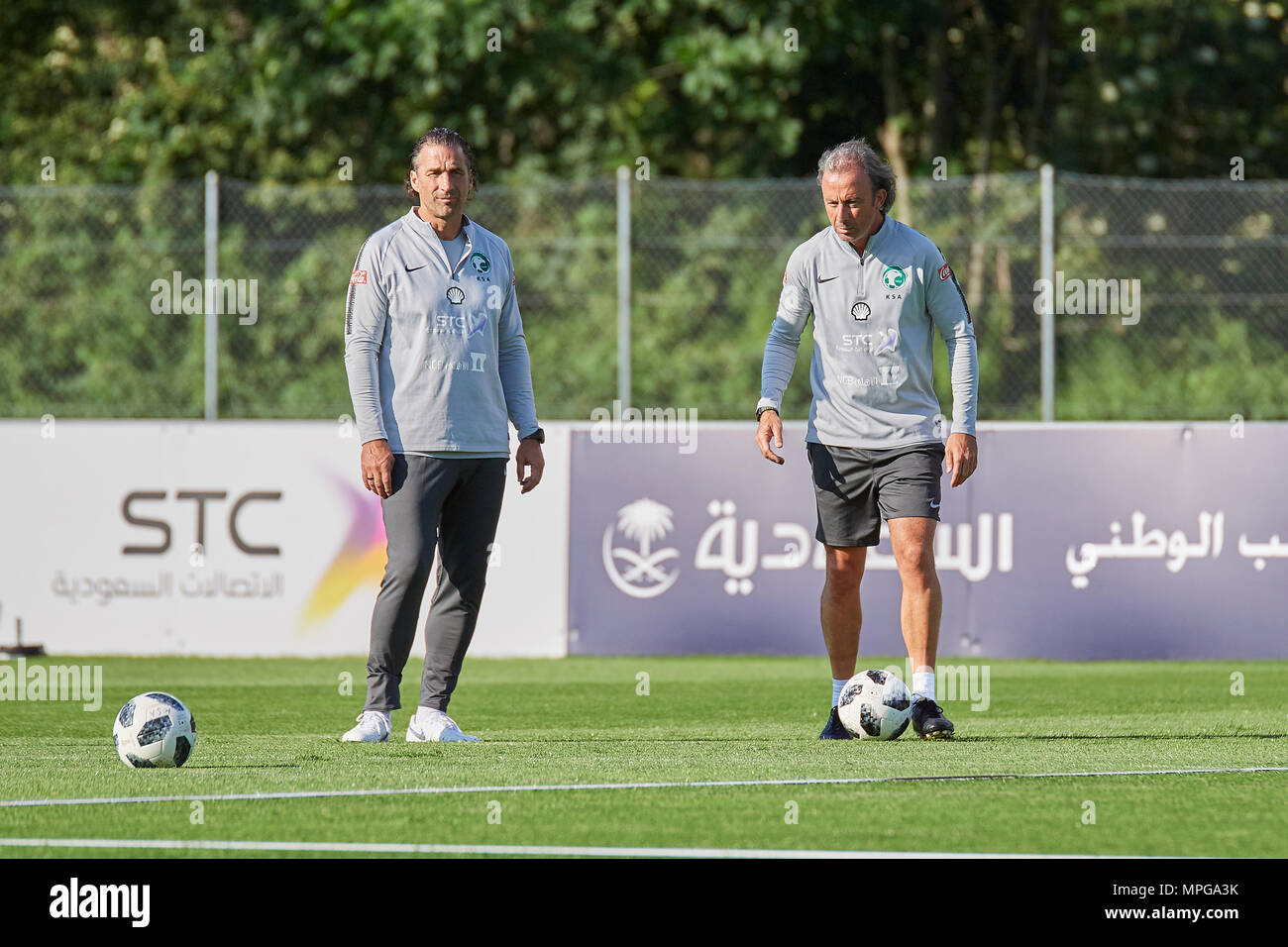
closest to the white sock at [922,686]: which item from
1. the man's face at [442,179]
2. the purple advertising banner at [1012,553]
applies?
the man's face at [442,179]

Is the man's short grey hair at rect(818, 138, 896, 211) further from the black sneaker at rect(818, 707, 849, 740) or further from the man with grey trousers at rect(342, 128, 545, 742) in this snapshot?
the black sneaker at rect(818, 707, 849, 740)

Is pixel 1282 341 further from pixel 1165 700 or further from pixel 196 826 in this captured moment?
pixel 196 826

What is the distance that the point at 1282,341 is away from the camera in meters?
13.4

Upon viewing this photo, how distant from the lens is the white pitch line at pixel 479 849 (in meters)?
4.51

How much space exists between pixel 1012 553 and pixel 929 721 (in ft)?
15.0

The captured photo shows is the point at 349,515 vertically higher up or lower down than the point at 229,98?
lower down

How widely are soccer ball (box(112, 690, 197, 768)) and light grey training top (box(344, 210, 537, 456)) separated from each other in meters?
1.17

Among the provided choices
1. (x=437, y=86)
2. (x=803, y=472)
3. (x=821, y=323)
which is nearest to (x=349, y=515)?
(x=803, y=472)

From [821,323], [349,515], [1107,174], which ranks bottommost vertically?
[349,515]

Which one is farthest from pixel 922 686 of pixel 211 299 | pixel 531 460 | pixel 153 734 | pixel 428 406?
pixel 211 299

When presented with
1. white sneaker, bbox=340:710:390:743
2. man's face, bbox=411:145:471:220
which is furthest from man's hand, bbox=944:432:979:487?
white sneaker, bbox=340:710:390:743

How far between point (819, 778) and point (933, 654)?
4.53 feet

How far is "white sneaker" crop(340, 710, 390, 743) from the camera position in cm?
679

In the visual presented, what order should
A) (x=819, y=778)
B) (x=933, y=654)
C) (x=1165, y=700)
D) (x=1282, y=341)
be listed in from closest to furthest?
(x=819, y=778) → (x=933, y=654) → (x=1165, y=700) → (x=1282, y=341)
